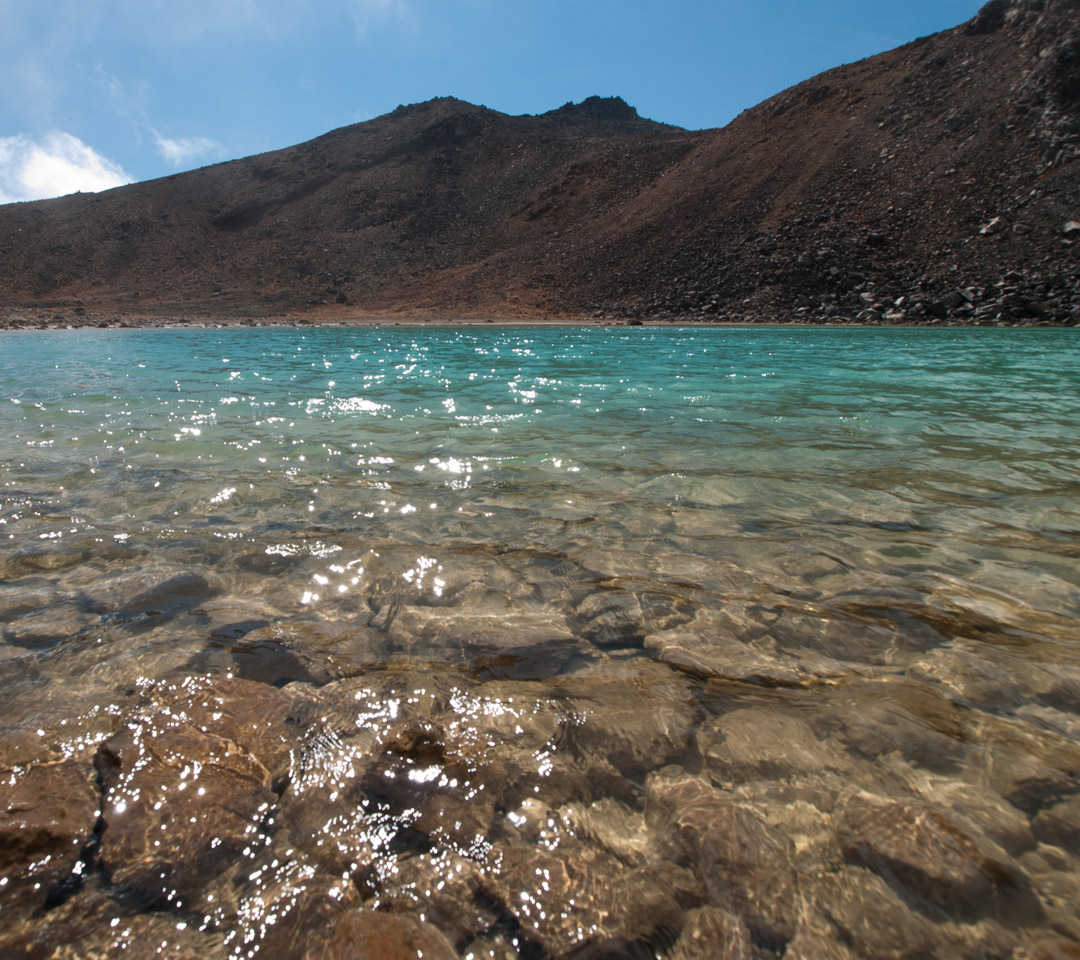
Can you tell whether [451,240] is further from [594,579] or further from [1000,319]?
[594,579]

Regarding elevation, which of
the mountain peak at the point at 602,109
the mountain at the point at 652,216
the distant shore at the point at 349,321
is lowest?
the distant shore at the point at 349,321

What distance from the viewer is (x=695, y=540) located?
11.4ft

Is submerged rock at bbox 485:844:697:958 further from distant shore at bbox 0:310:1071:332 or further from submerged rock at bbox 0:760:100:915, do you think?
distant shore at bbox 0:310:1071:332

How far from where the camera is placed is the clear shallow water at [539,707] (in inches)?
53.5

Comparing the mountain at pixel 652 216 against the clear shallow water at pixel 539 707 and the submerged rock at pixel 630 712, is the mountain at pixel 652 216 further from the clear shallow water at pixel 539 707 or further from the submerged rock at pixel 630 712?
the submerged rock at pixel 630 712

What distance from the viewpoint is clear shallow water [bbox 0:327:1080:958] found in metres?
1.36

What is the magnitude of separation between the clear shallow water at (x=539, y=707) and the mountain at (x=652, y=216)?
108 feet

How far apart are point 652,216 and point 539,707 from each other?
155 ft

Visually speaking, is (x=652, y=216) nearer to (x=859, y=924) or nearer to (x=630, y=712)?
(x=630, y=712)

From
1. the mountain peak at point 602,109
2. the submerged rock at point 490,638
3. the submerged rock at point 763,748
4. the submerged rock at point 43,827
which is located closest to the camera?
the submerged rock at point 43,827

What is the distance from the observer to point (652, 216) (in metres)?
43.8

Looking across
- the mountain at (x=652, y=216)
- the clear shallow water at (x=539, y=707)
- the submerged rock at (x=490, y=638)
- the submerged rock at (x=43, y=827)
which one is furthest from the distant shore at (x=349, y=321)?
the submerged rock at (x=43, y=827)

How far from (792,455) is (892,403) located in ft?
13.4

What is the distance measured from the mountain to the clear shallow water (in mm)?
32851
